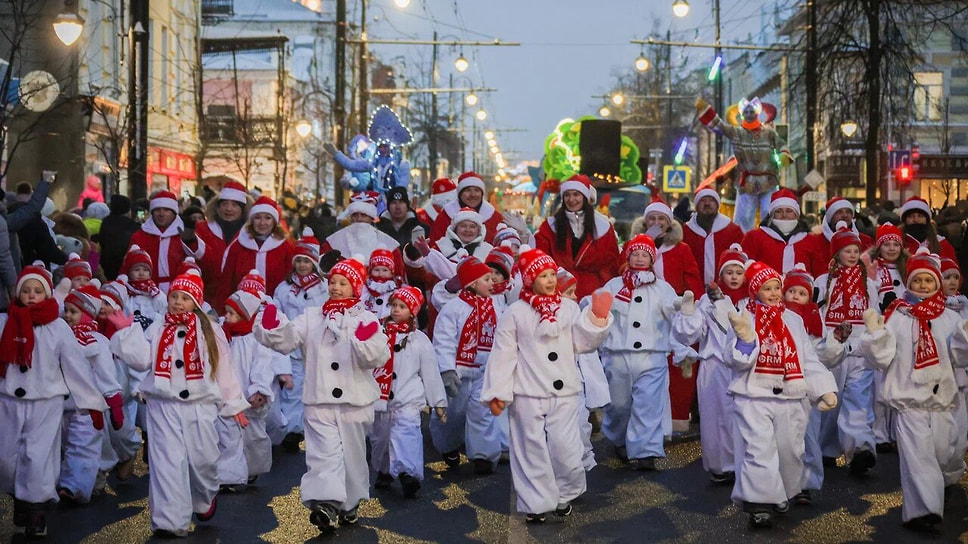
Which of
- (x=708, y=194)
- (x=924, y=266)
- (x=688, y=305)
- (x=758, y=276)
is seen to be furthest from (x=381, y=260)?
(x=708, y=194)

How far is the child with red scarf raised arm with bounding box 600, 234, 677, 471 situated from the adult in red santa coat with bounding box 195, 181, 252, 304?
4.16 m

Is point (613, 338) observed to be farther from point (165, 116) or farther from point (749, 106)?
point (165, 116)

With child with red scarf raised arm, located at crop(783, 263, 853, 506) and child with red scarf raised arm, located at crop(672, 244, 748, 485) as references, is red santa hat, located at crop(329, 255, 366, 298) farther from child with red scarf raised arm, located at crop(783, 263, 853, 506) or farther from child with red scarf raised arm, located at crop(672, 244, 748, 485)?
child with red scarf raised arm, located at crop(783, 263, 853, 506)

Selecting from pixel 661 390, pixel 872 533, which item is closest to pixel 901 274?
pixel 661 390

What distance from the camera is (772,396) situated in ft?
30.3

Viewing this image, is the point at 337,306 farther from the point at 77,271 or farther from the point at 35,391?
the point at 77,271

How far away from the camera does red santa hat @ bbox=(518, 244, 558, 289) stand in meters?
9.50

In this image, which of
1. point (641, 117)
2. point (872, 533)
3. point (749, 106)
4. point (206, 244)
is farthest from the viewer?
point (641, 117)

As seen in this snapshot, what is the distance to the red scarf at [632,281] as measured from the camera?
1148cm

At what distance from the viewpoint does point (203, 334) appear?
9.28 meters

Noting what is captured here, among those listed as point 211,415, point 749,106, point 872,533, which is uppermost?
point 749,106

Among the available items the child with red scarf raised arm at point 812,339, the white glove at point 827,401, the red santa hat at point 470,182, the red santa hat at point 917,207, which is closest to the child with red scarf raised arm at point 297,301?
the red santa hat at point 470,182

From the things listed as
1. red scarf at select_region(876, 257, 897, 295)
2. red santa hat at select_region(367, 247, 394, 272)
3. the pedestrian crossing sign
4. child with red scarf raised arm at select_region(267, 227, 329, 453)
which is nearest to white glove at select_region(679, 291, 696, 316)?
red scarf at select_region(876, 257, 897, 295)

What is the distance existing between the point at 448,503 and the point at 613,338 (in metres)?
2.24
